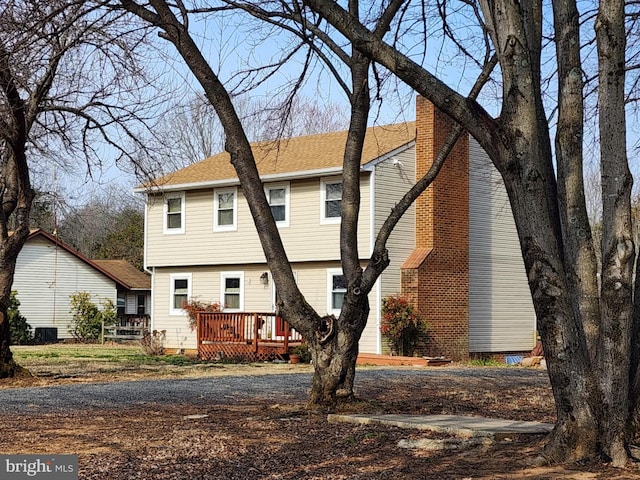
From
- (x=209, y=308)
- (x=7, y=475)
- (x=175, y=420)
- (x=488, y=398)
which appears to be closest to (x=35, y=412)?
(x=175, y=420)

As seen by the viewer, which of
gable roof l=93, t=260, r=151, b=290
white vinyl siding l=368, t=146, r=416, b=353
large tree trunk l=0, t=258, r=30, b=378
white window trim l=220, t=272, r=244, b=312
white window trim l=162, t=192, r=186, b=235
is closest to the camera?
large tree trunk l=0, t=258, r=30, b=378

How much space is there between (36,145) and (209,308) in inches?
463

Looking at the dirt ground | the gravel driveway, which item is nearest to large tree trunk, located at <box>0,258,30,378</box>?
the gravel driveway

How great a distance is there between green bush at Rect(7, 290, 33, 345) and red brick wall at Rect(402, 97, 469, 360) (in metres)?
17.7

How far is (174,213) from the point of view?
98.5ft

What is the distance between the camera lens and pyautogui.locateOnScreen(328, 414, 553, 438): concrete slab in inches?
328

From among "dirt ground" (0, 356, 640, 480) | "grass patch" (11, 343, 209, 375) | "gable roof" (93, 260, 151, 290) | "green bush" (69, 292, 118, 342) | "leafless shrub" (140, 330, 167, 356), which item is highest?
"gable roof" (93, 260, 151, 290)

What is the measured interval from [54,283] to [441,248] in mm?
19814

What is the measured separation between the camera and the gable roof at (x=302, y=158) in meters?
25.9

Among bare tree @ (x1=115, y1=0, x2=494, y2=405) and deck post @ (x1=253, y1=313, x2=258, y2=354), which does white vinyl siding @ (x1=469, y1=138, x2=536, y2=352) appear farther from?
bare tree @ (x1=115, y1=0, x2=494, y2=405)

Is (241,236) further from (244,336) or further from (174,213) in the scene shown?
(244,336)

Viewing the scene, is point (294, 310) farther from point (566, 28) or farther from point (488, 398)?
point (566, 28)

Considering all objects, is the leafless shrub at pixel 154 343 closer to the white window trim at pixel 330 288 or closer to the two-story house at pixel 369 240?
the two-story house at pixel 369 240

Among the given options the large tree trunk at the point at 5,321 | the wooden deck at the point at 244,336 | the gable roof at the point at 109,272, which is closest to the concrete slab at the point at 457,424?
the large tree trunk at the point at 5,321
